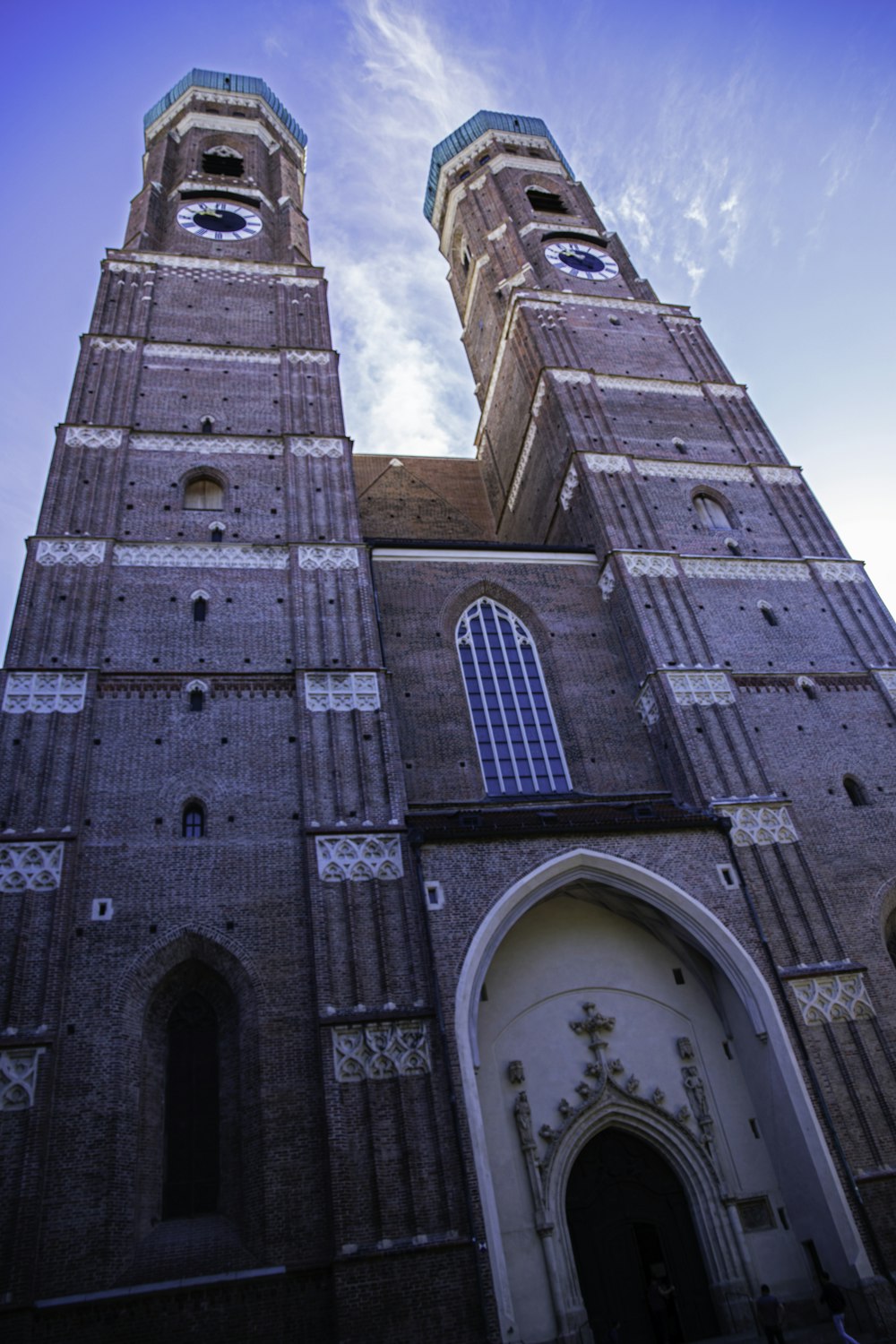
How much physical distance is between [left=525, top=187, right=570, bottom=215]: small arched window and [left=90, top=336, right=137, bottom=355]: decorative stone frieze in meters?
18.4

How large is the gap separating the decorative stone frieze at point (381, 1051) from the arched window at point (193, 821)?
379 cm

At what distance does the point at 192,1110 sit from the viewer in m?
13.1

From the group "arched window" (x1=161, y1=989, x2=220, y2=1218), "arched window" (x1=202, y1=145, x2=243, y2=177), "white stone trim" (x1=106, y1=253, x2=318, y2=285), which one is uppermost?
"arched window" (x1=202, y1=145, x2=243, y2=177)

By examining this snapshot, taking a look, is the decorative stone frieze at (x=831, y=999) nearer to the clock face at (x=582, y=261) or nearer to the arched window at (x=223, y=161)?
the clock face at (x=582, y=261)

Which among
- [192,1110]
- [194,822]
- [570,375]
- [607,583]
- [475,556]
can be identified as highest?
[570,375]

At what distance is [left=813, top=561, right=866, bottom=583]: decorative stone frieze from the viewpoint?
21625mm

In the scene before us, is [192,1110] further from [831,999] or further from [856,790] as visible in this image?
[856,790]

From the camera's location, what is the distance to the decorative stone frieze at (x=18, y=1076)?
11.9 m

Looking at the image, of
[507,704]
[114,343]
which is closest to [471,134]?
[114,343]

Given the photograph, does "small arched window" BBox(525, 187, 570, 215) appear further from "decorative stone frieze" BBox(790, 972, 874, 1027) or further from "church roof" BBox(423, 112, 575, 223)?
"decorative stone frieze" BBox(790, 972, 874, 1027)

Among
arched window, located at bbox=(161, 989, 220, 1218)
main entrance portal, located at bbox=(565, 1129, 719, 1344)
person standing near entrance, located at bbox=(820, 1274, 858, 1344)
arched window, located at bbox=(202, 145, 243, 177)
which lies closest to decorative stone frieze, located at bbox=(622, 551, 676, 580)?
main entrance portal, located at bbox=(565, 1129, 719, 1344)

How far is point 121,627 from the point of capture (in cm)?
1733

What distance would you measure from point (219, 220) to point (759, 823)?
2371 centimetres

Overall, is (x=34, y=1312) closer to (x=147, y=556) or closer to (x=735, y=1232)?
(x=735, y=1232)
